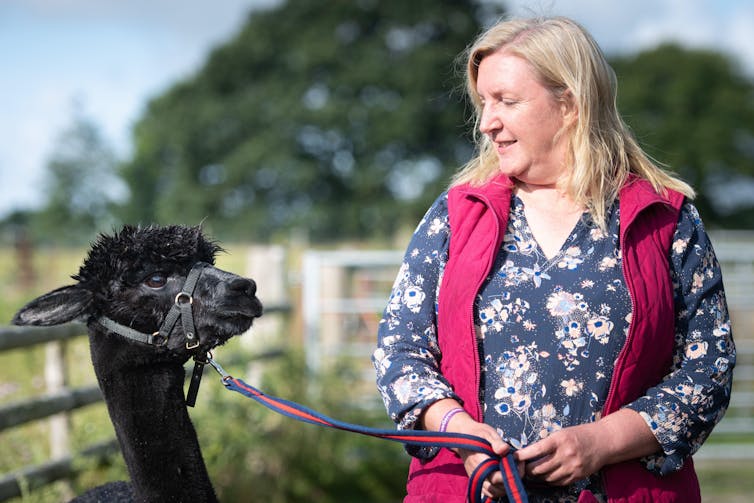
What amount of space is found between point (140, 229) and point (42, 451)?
2796 millimetres

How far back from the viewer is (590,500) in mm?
2285

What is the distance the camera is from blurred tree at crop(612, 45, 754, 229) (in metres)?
39.6

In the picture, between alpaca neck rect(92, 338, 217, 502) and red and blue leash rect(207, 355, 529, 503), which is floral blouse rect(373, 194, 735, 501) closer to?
red and blue leash rect(207, 355, 529, 503)

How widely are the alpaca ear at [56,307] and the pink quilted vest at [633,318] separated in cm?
106

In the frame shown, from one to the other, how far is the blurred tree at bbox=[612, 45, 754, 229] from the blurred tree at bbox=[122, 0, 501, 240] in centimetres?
1106

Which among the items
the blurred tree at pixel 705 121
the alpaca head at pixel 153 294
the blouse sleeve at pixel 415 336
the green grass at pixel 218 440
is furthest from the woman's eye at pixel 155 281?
the blurred tree at pixel 705 121

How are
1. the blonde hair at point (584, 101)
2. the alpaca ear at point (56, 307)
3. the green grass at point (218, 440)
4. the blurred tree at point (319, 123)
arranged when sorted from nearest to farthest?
the blonde hair at point (584, 101) → the alpaca ear at point (56, 307) → the green grass at point (218, 440) → the blurred tree at point (319, 123)

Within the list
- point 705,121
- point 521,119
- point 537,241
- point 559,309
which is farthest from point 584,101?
point 705,121

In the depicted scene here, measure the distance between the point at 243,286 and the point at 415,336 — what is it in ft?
2.11

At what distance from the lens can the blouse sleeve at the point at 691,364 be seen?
2.34m

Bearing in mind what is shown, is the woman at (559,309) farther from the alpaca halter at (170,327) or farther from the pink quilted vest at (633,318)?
the alpaca halter at (170,327)

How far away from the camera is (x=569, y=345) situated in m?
2.34

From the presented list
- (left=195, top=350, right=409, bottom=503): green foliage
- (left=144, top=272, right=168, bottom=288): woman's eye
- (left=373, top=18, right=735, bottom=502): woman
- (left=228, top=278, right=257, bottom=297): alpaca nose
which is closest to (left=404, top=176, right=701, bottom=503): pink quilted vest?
(left=373, top=18, right=735, bottom=502): woman

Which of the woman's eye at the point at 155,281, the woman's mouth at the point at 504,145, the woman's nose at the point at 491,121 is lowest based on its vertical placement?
the woman's eye at the point at 155,281
